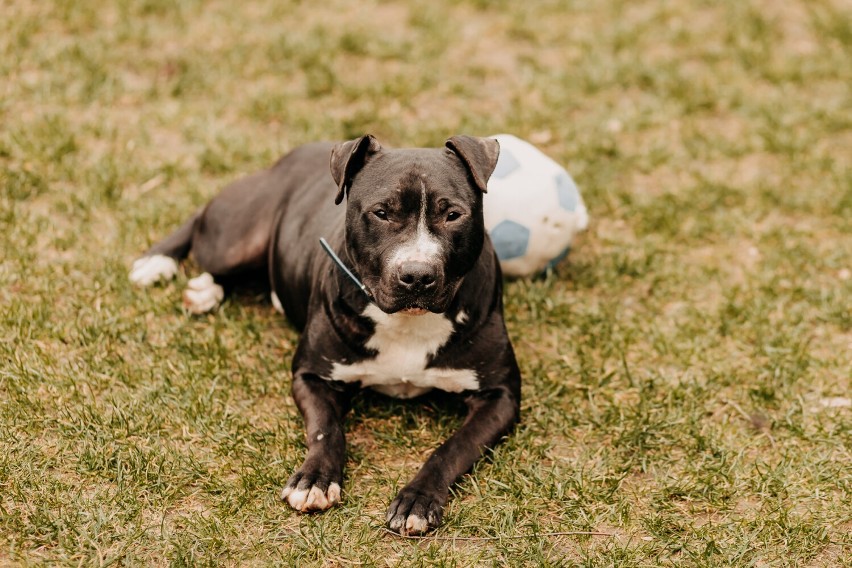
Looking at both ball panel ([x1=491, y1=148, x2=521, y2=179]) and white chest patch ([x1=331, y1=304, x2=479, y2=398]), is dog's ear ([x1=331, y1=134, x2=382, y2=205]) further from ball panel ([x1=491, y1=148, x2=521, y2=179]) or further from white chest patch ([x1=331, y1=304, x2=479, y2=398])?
ball panel ([x1=491, y1=148, x2=521, y2=179])

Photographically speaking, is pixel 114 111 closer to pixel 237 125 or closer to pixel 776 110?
pixel 237 125

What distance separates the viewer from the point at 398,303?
450 cm

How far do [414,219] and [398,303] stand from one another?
0.39 metres

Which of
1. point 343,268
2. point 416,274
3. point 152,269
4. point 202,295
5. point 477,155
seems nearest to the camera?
point 416,274

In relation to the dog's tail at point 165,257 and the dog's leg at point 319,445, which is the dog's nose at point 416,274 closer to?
the dog's leg at point 319,445

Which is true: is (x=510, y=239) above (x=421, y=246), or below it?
below

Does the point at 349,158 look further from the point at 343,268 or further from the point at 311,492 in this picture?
the point at 311,492

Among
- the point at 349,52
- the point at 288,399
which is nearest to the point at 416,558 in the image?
the point at 288,399

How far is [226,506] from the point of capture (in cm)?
450

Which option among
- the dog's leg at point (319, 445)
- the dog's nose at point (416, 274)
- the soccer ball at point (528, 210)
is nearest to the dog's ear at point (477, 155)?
the dog's nose at point (416, 274)

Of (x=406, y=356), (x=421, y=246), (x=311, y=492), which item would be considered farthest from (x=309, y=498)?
(x=421, y=246)

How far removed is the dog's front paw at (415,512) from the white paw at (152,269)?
241cm

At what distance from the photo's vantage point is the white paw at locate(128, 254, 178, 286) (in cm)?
610

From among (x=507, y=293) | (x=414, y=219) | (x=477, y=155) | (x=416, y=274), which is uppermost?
(x=477, y=155)
